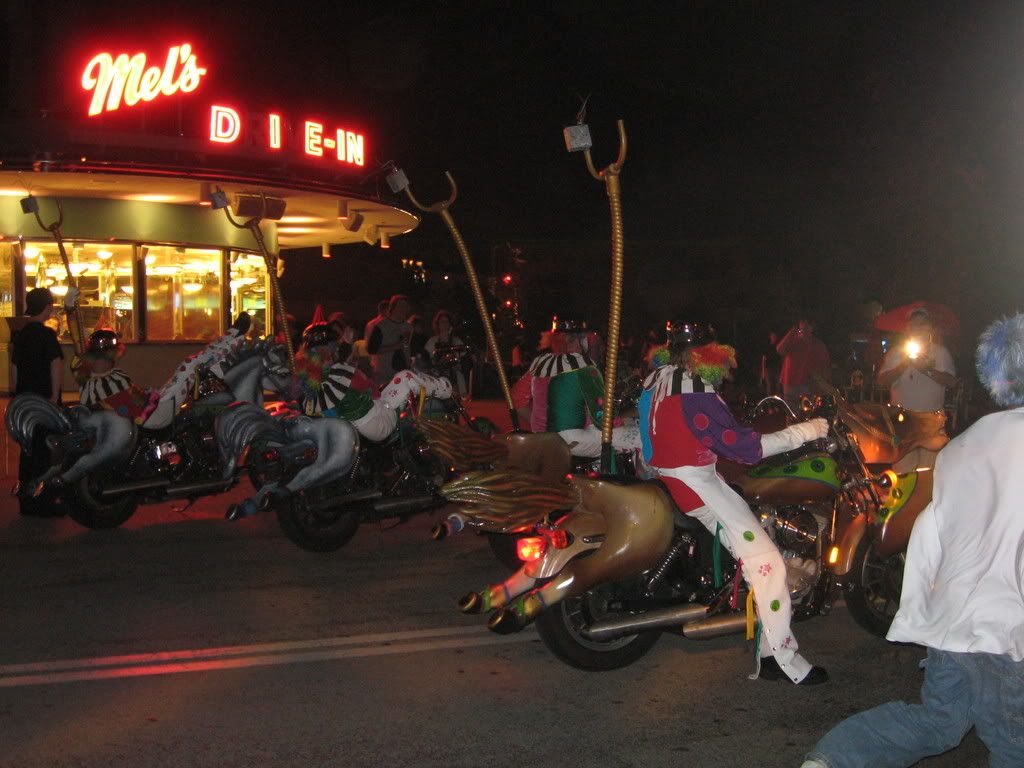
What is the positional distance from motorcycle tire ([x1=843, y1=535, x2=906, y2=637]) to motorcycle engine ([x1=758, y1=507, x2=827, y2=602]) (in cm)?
30

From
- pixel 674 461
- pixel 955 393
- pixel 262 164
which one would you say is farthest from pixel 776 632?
pixel 262 164

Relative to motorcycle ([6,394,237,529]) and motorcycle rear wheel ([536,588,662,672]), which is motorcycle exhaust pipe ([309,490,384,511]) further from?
motorcycle rear wheel ([536,588,662,672])

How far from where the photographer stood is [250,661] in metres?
5.71

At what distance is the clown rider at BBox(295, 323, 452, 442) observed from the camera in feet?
27.6

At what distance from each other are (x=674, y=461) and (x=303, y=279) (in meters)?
42.8

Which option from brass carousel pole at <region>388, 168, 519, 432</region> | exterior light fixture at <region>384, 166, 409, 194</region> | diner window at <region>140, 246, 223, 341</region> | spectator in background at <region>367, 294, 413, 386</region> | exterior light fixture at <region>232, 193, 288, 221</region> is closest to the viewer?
brass carousel pole at <region>388, 168, 519, 432</region>

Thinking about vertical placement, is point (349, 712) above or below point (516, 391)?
below

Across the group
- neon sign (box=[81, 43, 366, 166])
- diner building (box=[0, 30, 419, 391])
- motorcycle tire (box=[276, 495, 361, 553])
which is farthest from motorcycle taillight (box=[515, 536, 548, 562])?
neon sign (box=[81, 43, 366, 166])

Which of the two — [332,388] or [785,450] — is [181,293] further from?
[785,450]

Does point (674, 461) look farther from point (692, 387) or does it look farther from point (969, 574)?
point (969, 574)

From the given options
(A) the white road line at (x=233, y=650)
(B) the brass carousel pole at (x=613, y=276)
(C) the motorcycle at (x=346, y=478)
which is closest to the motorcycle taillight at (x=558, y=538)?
(B) the brass carousel pole at (x=613, y=276)

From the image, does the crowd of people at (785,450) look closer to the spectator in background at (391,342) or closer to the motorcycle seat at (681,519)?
the motorcycle seat at (681,519)

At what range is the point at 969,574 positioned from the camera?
3.17 meters

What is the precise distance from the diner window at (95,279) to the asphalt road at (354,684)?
11.4m
